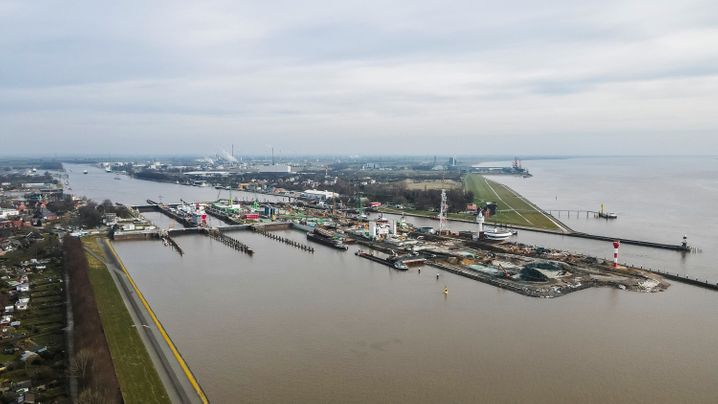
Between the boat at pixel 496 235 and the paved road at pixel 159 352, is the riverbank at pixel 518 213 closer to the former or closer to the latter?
the boat at pixel 496 235

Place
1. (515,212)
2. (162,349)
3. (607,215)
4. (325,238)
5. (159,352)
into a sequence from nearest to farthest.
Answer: (159,352) → (162,349) → (325,238) → (607,215) → (515,212)

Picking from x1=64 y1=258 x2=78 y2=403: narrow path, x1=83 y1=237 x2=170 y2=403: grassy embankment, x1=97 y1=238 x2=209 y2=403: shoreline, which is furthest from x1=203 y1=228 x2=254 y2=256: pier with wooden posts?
x1=64 y1=258 x2=78 y2=403: narrow path

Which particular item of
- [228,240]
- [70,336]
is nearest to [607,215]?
[228,240]

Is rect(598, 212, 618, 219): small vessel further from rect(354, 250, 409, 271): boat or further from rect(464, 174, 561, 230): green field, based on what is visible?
rect(354, 250, 409, 271): boat

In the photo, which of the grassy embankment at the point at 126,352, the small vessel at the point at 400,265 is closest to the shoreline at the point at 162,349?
the grassy embankment at the point at 126,352

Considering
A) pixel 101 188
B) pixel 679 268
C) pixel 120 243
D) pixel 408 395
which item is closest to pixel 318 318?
pixel 408 395

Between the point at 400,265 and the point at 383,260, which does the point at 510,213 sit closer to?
the point at 383,260
